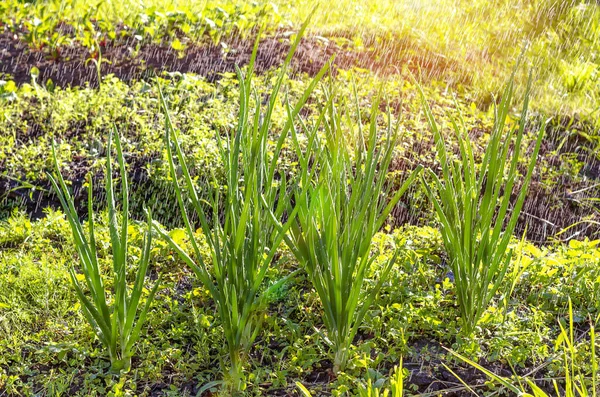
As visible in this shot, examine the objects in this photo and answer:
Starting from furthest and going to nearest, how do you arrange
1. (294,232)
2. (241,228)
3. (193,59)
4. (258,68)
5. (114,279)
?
(193,59) → (258,68) → (294,232) → (114,279) → (241,228)

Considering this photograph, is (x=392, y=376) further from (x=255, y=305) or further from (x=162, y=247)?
(x=162, y=247)

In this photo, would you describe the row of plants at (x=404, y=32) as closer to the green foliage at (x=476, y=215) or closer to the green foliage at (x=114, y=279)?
the green foliage at (x=476, y=215)

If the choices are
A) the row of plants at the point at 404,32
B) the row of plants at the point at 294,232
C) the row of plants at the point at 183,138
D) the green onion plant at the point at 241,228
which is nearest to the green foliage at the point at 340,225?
the row of plants at the point at 294,232

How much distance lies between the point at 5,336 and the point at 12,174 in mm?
1752

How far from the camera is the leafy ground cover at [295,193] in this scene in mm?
2383

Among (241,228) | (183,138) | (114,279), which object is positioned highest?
(241,228)

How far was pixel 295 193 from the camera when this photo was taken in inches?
95.1

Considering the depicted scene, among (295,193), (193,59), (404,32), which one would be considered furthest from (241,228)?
(404,32)

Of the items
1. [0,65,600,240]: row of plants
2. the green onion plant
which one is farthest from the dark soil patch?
the green onion plant

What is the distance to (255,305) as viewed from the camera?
234 cm

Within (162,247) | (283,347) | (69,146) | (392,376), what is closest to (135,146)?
(69,146)

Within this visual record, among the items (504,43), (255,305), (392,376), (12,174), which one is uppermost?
(504,43)

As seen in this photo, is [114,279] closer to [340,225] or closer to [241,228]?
[241,228]

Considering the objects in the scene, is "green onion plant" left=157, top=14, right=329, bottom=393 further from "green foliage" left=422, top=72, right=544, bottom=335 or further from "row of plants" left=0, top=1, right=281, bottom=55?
"row of plants" left=0, top=1, right=281, bottom=55
